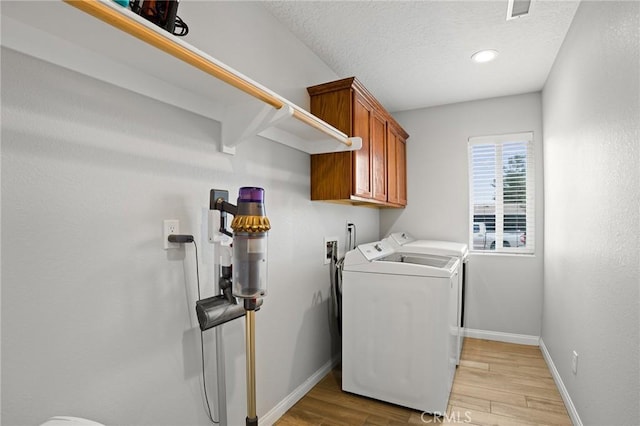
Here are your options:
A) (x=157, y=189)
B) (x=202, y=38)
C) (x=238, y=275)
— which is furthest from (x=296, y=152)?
(x=238, y=275)

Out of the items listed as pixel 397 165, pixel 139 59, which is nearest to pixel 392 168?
pixel 397 165

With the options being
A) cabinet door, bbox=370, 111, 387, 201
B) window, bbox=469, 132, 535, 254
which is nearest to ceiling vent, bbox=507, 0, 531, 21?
cabinet door, bbox=370, 111, 387, 201

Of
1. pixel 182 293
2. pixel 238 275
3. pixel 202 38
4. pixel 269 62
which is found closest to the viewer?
pixel 238 275

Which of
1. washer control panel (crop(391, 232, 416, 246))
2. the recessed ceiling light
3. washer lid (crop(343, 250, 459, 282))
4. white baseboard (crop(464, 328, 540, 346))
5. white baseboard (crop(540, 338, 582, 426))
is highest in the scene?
the recessed ceiling light

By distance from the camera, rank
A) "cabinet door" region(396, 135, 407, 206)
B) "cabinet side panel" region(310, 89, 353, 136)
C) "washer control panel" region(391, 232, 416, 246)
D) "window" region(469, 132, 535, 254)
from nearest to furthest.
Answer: "cabinet side panel" region(310, 89, 353, 136) → "washer control panel" region(391, 232, 416, 246) → "window" region(469, 132, 535, 254) → "cabinet door" region(396, 135, 407, 206)

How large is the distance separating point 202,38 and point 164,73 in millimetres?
420

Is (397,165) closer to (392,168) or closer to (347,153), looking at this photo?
(392,168)

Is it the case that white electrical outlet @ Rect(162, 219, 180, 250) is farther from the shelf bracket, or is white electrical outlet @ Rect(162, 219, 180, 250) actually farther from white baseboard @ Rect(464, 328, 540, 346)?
white baseboard @ Rect(464, 328, 540, 346)

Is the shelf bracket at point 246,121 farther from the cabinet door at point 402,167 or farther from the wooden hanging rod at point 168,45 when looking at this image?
the cabinet door at point 402,167

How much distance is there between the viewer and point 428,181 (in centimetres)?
385

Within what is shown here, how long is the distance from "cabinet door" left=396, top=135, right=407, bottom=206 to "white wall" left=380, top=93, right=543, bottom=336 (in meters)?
0.08

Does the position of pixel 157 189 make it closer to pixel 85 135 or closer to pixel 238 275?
pixel 85 135

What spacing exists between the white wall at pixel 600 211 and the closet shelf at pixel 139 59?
1298mm

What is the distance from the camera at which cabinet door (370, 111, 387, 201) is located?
2772 mm
